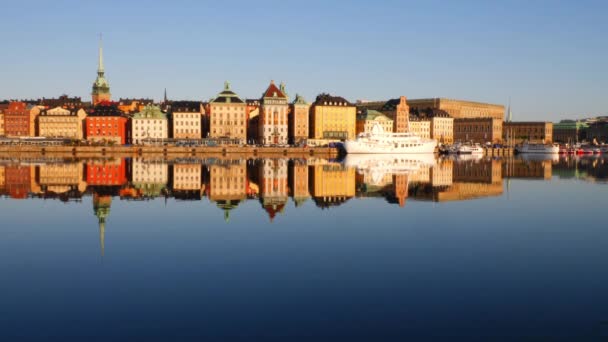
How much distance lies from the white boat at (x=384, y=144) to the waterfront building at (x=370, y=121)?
838 inches

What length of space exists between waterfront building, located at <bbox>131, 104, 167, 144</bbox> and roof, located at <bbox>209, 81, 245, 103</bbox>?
1169 cm

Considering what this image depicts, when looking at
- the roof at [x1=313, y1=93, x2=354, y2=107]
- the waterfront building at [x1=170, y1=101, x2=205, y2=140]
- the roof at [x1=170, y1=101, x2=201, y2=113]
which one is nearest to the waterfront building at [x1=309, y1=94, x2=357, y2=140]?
the roof at [x1=313, y1=93, x2=354, y2=107]

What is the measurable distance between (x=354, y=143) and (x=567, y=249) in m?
87.4

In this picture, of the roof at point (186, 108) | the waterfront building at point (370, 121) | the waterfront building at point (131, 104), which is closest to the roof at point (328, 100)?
the waterfront building at point (370, 121)

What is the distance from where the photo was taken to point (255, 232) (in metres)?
19.2

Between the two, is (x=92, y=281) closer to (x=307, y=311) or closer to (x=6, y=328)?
(x=6, y=328)

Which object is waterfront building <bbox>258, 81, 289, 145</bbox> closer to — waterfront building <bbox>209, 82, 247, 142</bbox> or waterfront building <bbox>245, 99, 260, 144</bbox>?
waterfront building <bbox>209, 82, 247, 142</bbox>

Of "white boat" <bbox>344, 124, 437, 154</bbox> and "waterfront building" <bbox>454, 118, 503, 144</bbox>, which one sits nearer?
"white boat" <bbox>344, 124, 437, 154</bbox>

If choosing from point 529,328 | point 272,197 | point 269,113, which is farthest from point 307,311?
point 269,113

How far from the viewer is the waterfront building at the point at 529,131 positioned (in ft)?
602

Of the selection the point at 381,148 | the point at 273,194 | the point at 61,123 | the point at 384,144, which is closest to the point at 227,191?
the point at 273,194

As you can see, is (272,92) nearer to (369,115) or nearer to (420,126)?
(369,115)

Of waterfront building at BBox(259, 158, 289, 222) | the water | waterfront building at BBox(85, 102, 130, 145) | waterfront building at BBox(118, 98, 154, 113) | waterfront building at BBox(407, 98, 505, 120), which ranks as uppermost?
waterfront building at BBox(407, 98, 505, 120)

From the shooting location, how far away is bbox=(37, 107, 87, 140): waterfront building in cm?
11850
